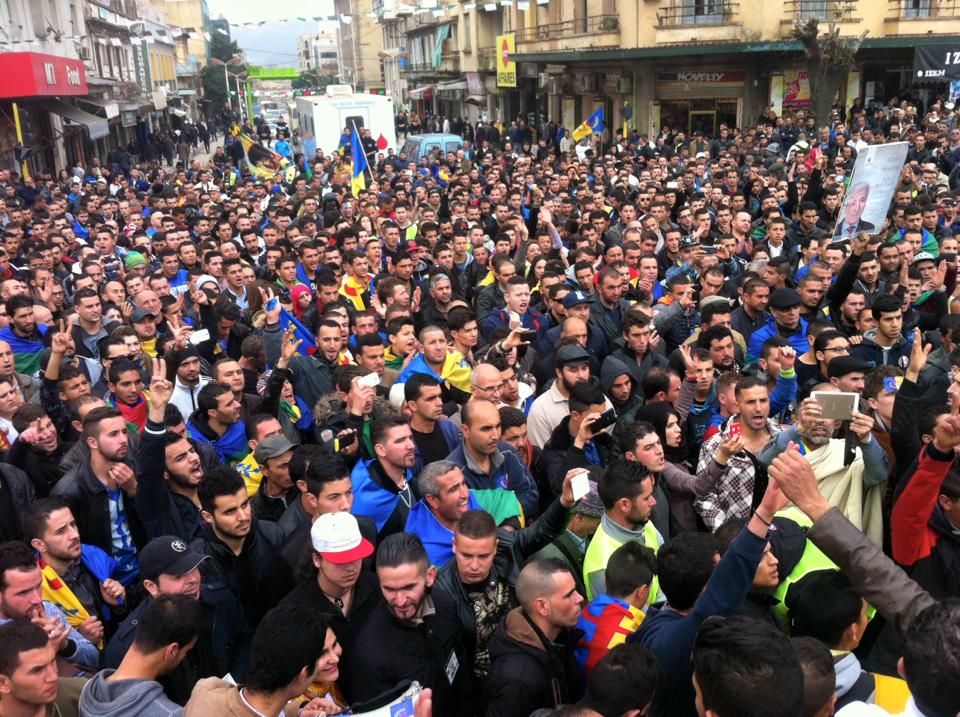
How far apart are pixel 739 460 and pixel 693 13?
28.4 metres

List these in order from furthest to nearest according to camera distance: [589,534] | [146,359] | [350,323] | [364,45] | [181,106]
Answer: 1. [364,45]
2. [181,106]
3. [350,323]
4. [146,359]
5. [589,534]

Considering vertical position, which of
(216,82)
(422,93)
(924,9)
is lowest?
(422,93)

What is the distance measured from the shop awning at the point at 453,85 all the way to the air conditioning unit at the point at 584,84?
41.7 ft

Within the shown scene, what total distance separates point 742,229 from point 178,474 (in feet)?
25.1

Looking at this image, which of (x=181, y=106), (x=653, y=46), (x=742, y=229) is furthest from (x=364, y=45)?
(x=742, y=229)

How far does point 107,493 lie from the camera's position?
489 centimetres

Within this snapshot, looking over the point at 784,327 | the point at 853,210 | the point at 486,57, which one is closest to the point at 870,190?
the point at 853,210

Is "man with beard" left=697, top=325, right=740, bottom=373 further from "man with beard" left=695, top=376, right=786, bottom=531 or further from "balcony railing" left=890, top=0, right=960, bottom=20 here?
"balcony railing" left=890, top=0, right=960, bottom=20

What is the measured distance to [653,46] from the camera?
1168 inches

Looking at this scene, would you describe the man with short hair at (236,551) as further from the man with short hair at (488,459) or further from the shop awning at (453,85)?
the shop awning at (453,85)

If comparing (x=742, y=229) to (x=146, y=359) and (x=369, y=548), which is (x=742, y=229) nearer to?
(x=146, y=359)

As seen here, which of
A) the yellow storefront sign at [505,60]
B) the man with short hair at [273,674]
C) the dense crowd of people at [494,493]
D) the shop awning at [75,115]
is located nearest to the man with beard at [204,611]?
the dense crowd of people at [494,493]

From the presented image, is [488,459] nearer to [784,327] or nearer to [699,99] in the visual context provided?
[784,327]

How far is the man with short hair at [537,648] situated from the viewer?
330 cm
